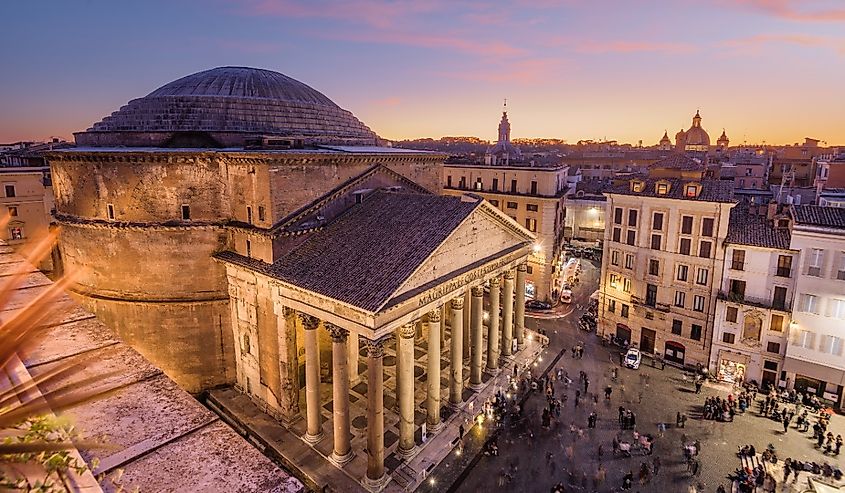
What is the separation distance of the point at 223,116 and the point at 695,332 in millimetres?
34935

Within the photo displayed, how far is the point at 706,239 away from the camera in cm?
3109

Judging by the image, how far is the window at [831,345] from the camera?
89.0 ft

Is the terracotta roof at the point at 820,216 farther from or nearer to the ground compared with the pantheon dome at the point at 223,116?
nearer to the ground

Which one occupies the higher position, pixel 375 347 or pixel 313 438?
pixel 375 347

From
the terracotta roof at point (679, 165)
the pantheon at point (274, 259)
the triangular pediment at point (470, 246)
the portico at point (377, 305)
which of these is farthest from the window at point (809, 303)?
the portico at point (377, 305)

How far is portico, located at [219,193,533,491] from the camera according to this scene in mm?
19609

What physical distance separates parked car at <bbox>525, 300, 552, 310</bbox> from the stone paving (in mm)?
11784

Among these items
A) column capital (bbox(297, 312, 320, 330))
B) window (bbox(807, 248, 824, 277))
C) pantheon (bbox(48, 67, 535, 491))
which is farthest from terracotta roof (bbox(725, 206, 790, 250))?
column capital (bbox(297, 312, 320, 330))

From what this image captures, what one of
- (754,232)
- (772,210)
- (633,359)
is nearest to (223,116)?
(633,359)

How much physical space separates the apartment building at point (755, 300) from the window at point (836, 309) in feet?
6.05

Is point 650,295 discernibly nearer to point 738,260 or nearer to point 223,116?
point 738,260

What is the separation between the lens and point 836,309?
27047 millimetres

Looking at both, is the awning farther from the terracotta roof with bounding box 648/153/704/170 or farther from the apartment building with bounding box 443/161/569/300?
the apartment building with bounding box 443/161/569/300

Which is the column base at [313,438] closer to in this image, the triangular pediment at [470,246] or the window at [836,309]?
the triangular pediment at [470,246]
